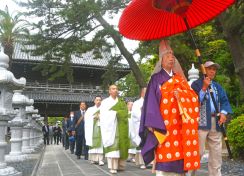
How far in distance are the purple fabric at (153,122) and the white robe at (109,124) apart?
4194 mm

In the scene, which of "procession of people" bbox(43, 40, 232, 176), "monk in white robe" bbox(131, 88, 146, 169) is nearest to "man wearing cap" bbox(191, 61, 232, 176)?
"procession of people" bbox(43, 40, 232, 176)

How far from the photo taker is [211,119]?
5590 millimetres

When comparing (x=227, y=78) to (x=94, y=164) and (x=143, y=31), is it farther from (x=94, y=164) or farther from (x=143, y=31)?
(x=143, y=31)

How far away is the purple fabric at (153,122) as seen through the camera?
4215mm

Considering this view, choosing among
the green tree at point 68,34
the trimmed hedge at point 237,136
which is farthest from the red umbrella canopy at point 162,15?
the green tree at point 68,34

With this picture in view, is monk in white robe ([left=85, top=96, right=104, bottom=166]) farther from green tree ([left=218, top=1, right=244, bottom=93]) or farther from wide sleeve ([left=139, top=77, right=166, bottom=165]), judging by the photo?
wide sleeve ([left=139, top=77, right=166, bottom=165])

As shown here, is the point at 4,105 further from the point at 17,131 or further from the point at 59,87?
the point at 59,87

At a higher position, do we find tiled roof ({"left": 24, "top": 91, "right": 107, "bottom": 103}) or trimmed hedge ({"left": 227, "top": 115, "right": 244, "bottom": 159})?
tiled roof ({"left": 24, "top": 91, "right": 107, "bottom": 103})

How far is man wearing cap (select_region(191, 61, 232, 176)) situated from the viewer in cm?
553

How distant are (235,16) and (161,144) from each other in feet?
17.0

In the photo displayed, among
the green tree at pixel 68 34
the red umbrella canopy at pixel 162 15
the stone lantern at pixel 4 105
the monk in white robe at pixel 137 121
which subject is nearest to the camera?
the red umbrella canopy at pixel 162 15

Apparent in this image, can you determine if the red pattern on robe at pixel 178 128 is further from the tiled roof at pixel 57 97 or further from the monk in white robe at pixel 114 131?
the tiled roof at pixel 57 97

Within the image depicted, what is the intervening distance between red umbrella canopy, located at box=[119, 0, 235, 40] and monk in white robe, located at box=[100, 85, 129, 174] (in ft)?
13.2

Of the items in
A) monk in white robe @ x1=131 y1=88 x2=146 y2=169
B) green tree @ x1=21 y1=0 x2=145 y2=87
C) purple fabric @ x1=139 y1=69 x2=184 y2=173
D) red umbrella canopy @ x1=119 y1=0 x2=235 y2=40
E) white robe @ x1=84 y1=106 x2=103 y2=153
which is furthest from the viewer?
green tree @ x1=21 y1=0 x2=145 y2=87
